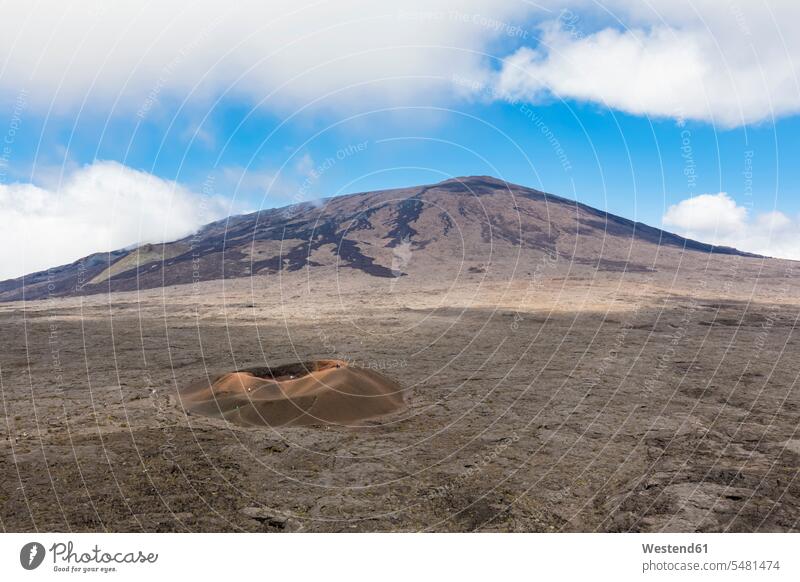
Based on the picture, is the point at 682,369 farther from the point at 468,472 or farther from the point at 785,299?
the point at 785,299

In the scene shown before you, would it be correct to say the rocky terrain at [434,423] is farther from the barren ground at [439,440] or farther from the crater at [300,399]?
the crater at [300,399]

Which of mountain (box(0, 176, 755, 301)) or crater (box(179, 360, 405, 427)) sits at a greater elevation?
mountain (box(0, 176, 755, 301))

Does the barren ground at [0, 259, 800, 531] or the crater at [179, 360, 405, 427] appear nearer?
the barren ground at [0, 259, 800, 531]

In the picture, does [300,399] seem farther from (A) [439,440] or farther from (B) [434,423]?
(A) [439,440]

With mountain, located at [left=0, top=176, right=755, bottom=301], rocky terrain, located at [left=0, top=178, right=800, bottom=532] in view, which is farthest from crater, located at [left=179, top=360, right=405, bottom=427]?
mountain, located at [left=0, top=176, right=755, bottom=301]

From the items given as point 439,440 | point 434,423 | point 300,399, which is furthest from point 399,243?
point 439,440

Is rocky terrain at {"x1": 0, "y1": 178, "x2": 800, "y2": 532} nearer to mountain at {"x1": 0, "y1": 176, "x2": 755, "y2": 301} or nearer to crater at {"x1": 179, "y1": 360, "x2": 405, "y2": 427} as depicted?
crater at {"x1": 179, "y1": 360, "x2": 405, "y2": 427}
